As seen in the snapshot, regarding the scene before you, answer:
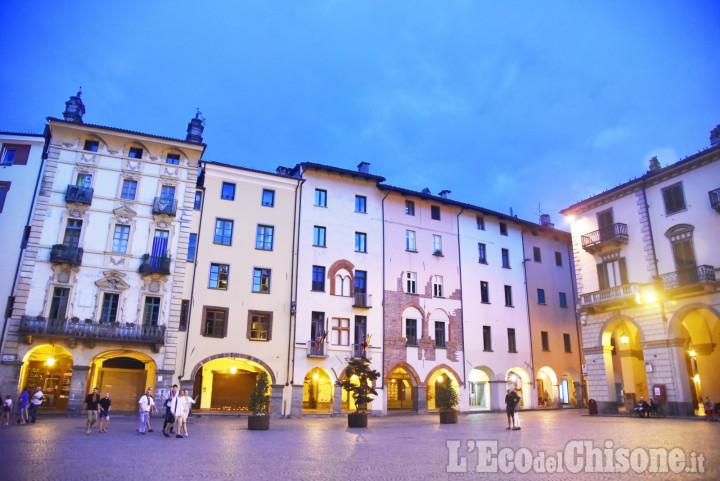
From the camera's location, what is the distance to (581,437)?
16641 millimetres

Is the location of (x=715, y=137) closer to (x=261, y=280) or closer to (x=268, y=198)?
(x=268, y=198)

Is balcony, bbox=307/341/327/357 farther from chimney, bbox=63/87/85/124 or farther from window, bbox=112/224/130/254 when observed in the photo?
chimney, bbox=63/87/85/124

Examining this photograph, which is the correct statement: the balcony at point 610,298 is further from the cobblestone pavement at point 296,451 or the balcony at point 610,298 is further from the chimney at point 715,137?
the cobblestone pavement at point 296,451

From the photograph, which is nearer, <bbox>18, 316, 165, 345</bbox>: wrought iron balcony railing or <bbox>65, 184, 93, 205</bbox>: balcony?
<bbox>18, 316, 165, 345</bbox>: wrought iron balcony railing

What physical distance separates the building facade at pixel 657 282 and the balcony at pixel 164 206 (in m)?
26.7

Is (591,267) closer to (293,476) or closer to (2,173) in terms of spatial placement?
(293,476)

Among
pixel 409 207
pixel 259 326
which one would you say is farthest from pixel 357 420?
pixel 409 207

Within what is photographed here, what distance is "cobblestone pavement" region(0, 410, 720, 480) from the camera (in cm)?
979

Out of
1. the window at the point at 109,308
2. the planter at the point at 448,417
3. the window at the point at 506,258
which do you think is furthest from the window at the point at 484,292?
the window at the point at 109,308

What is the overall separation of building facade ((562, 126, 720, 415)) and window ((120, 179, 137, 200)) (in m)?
29.2

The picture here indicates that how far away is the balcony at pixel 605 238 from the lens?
30719 millimetres

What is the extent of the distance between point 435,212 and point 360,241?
745 centimetres

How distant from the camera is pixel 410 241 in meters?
37.9

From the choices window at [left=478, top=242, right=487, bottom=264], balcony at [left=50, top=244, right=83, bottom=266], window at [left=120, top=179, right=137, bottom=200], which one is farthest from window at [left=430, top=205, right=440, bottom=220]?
balcony at [left=50, top=244, right=83, bottom=266]
